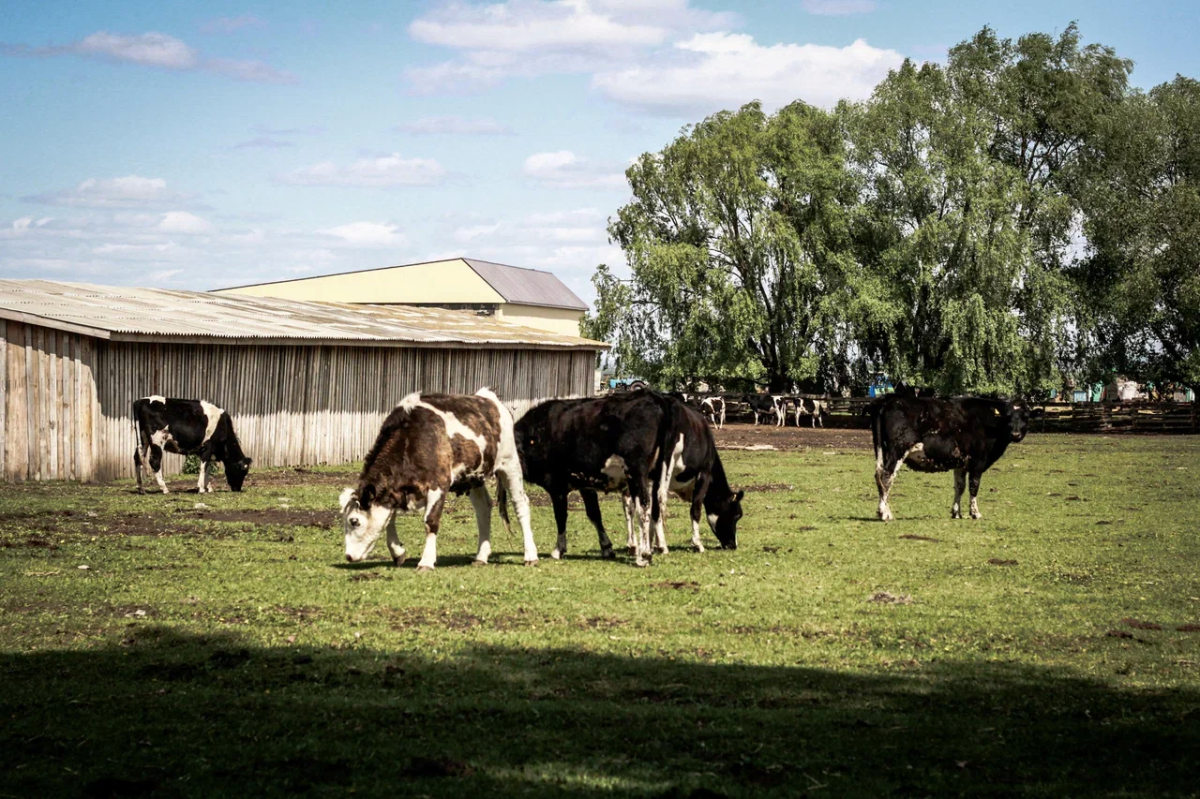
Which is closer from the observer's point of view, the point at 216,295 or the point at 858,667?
the point at 858,667

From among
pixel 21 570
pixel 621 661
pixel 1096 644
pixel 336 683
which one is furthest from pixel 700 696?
pixel 21 570

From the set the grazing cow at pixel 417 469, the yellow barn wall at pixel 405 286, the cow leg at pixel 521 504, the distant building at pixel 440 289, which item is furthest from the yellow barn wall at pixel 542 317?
the grazing cow at pixel 417 469

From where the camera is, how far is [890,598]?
11562 millimetres

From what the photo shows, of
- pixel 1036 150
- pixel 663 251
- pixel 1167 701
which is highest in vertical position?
pixel 1036 150

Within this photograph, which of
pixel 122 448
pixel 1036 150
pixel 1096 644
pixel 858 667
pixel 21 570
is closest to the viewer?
pixel 858 667

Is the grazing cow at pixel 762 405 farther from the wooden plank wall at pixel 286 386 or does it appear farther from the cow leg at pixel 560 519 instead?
the cow leg at pixel 560 519

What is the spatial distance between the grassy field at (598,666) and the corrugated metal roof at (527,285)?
6466cm

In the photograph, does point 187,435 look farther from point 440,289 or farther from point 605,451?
point 440,289

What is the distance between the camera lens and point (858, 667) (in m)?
8.75

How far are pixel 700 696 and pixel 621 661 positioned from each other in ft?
3.55

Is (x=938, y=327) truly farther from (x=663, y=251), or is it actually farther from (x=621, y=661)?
(x=621, y=661)

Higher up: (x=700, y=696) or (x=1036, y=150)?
(x=1036, y=150)

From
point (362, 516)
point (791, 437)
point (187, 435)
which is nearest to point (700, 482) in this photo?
point (362, 516)

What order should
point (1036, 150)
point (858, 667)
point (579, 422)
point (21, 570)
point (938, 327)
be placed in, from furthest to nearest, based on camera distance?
point (1036, 150), point (938, 327), point (579, 422), point (21, 570), point (858, 667)
